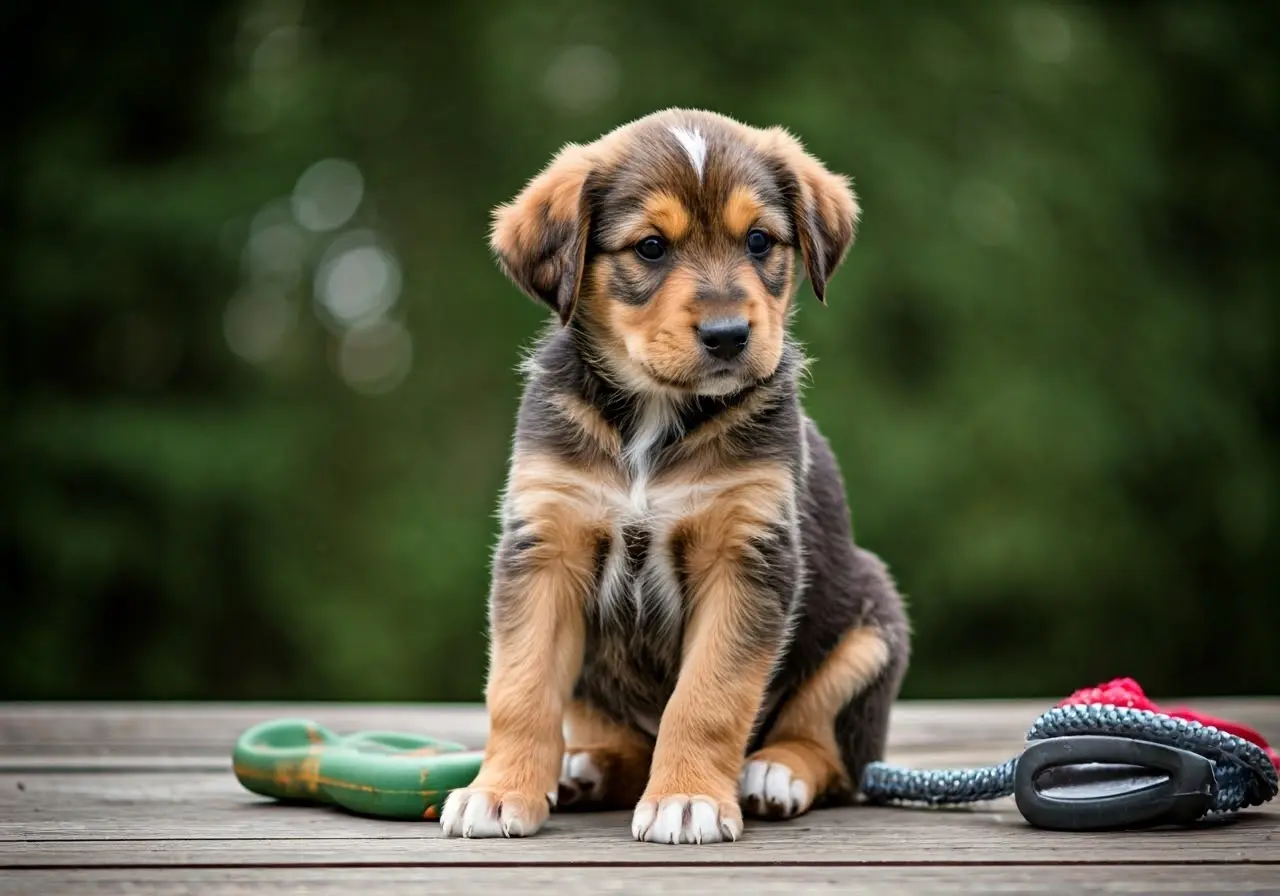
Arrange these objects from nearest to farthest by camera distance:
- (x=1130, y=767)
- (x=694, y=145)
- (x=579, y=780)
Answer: (x=1130, y=767) < (x=694, y=145) < (x=579, y=780)

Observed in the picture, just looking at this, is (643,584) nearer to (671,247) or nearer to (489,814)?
(489,814)

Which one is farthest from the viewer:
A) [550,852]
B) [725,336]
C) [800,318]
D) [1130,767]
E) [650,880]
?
[800,318]

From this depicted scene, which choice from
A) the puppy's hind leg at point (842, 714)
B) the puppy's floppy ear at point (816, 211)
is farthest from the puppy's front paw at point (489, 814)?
the puppy's floppy ear at point (816, 211)

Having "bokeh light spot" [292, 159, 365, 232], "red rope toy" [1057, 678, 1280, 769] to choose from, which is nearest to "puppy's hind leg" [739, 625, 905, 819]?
"red rope toy" [1057, 678, 1280, 769]

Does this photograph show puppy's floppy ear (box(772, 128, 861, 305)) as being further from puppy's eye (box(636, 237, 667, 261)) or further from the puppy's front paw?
the puppy's front paw

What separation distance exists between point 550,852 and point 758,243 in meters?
1.45

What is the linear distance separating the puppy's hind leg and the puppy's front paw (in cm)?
66

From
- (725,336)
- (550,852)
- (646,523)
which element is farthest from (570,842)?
(725,336)

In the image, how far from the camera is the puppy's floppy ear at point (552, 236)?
3486mm

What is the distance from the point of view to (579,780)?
357 cm

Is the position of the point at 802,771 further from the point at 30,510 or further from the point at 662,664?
the point at 30,510

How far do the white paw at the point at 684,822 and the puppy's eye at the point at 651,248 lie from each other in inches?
46.2

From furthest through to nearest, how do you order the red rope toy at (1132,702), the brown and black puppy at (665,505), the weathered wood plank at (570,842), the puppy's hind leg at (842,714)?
the puppy's hind leg at (842,714) → the brown and black puppy at (665,505) → the red rope toy at (1132,702) → the weathered wood plank at (570,842)

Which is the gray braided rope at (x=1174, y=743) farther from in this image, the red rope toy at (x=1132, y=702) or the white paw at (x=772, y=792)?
the white paw at (x=772, y=792)
